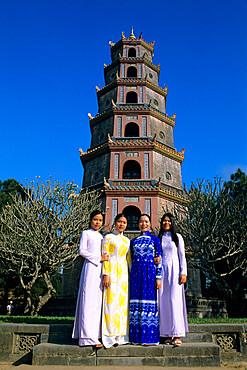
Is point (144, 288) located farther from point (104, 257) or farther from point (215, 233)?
point (215, 233)

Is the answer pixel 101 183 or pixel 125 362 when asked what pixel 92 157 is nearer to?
pixel 101 183

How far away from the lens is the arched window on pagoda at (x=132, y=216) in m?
16.6

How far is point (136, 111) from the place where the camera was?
1905 centimetres

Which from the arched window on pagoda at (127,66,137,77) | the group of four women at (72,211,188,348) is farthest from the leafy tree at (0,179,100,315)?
the arched window on pagoda at (127,66,137,77)

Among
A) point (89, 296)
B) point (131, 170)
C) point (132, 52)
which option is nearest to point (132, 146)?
point (131, 170)

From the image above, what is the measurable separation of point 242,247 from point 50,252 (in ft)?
29.2

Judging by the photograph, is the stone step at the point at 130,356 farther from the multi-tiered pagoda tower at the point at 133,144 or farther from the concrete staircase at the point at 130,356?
the multi-tiered pagoda tower at the point at 133,144

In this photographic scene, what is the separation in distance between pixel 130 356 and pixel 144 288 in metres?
1.03

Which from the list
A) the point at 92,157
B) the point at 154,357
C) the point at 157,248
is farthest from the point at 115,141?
the point at 154,357

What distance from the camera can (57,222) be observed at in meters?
12.3

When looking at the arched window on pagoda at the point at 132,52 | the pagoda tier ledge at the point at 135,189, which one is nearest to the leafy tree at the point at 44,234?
the pagoda tier ledge at the point at 135,189

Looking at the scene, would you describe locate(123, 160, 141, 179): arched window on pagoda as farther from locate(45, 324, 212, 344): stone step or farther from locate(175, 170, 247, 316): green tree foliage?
locate(45, 324, 212, 344): stone step

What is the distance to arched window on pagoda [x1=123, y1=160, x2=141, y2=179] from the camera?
1833cm

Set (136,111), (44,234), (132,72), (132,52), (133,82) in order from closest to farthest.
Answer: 1. (44,234)
2. (136,111)
3. (133,82)
4. (132,72)
5. (132,52)
